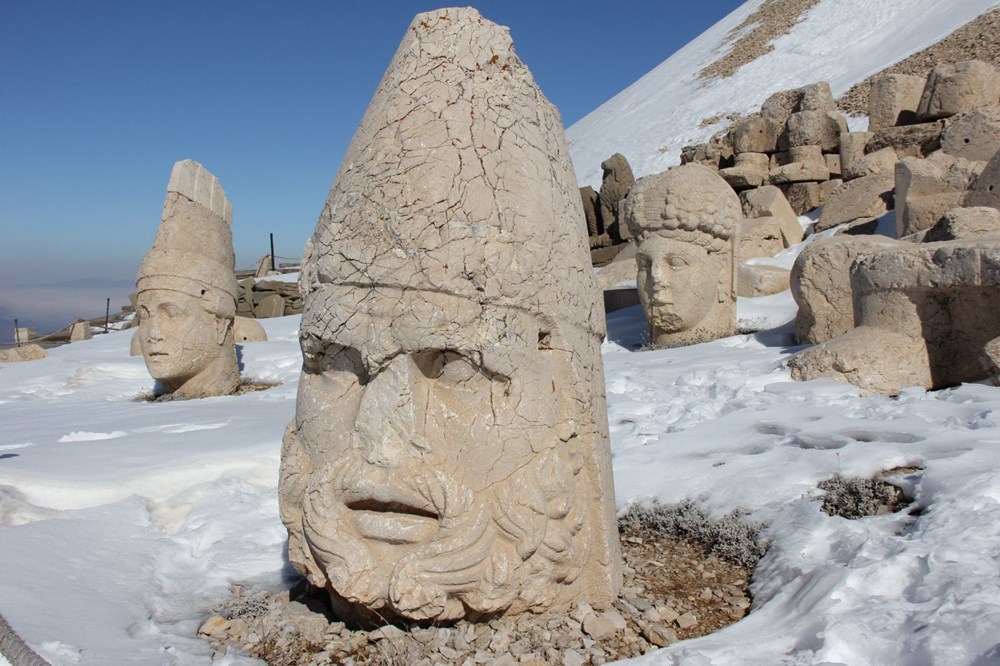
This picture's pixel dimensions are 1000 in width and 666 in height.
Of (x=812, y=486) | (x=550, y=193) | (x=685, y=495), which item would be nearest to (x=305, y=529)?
(x=550, y=193)

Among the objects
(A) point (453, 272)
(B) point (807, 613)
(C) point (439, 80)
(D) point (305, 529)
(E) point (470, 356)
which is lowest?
(B) point (807, 613)

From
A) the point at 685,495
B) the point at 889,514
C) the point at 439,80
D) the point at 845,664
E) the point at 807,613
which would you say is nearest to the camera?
the point at 845,664

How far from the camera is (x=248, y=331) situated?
10430mm

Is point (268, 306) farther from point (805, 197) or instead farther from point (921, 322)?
point (921, 322)

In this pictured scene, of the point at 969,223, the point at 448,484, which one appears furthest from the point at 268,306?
the point at 448,484

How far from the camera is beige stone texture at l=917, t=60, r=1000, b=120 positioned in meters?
13.7

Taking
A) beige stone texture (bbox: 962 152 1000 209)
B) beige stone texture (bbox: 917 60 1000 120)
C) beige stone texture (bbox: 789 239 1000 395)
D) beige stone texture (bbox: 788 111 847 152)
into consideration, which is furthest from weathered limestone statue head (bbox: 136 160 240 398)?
beige stone texture (bbox: 788 111 847 152)

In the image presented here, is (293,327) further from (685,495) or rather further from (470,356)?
(470,356)

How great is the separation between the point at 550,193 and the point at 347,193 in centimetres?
66

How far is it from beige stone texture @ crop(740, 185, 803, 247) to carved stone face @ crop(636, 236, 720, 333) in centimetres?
529

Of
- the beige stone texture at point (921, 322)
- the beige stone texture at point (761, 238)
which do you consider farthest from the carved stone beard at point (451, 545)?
the beige stone texture at point (761, 238)

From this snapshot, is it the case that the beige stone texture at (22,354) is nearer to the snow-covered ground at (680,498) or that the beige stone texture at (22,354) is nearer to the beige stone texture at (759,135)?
the snow-covered ground at (680,498)

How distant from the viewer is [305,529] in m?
2.45

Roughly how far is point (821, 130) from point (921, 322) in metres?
13.0
